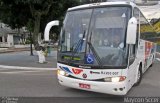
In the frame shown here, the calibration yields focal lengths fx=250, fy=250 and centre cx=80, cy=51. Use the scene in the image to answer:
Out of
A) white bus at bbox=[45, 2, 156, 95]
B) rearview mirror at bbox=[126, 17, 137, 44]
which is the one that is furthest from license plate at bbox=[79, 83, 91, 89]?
rearview mirror at bbox=[126, 17, 137, 44]

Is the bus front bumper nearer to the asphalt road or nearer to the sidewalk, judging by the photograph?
the asphalt road

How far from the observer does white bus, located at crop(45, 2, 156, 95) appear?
6.96 m

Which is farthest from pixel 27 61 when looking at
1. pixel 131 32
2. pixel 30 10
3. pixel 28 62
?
pixel 131 32

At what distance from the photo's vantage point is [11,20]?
60.2ft

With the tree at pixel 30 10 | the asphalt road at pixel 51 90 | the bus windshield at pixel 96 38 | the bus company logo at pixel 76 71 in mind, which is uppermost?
the tree at pixel 30 10

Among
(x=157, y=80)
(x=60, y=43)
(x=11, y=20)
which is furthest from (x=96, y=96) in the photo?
(x=11, y=20)

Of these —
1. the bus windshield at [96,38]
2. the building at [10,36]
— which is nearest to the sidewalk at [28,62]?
the bus windshield at [96,38]

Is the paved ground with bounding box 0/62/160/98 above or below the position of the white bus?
below

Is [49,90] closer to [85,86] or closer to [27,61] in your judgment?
[85,86]

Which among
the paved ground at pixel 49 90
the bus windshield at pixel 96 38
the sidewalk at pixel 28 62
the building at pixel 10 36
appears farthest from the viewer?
the building at pixel 10 36

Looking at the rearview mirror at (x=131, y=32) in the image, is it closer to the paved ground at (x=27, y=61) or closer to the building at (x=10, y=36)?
the paved ground at (x=27, y=61)

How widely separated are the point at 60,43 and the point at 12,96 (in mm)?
2216

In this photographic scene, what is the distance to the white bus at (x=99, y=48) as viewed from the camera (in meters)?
6.96

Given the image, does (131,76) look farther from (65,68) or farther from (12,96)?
(12,96)
